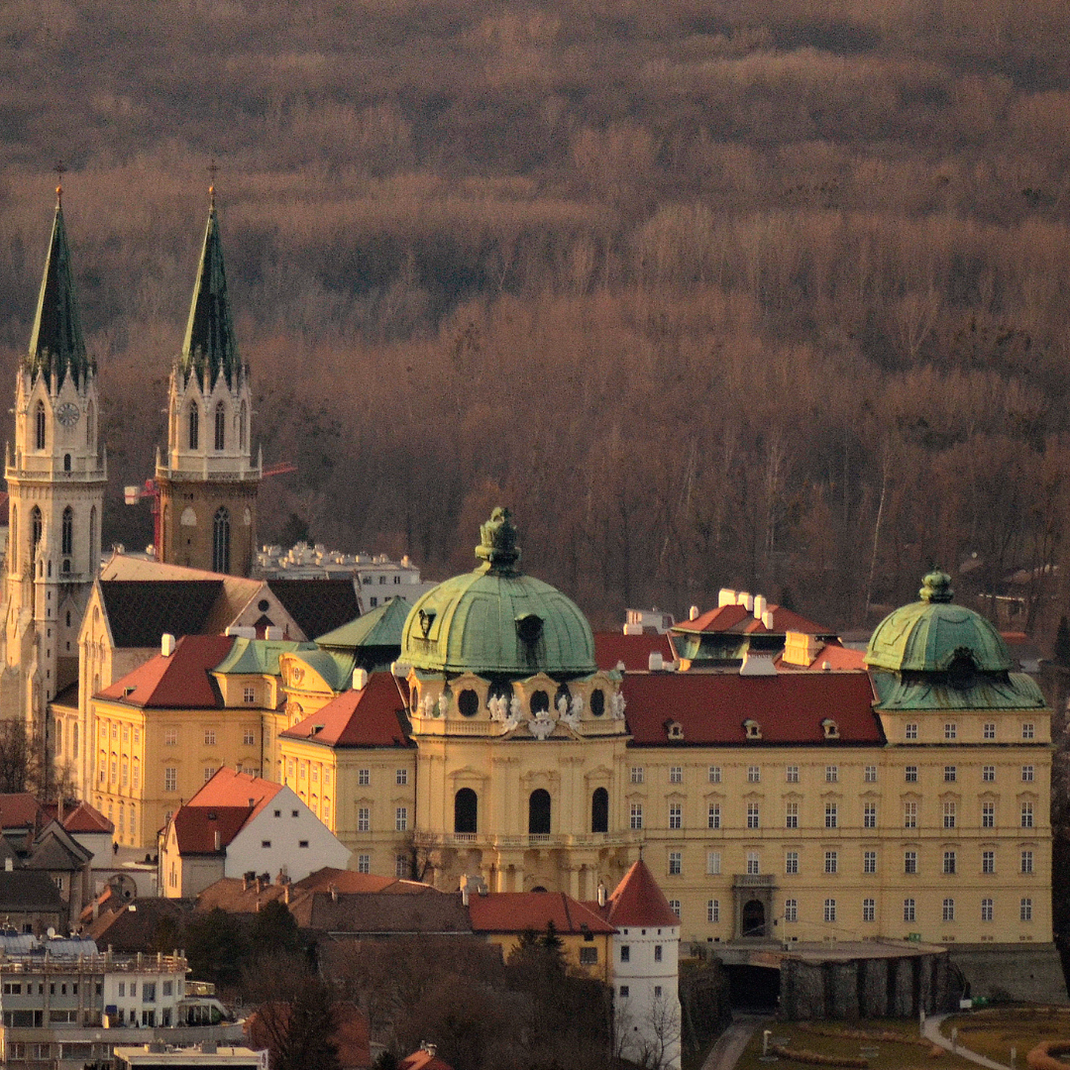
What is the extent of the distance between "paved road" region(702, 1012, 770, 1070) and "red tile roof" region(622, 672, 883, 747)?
10.6m

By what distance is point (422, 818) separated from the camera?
156375mm

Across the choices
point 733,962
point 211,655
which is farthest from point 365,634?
point 733,962

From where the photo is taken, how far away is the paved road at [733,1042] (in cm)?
14275

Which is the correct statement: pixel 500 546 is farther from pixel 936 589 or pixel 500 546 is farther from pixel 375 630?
pixel 936 589

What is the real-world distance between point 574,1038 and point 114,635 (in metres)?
49.7

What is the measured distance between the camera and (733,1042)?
146000 mm

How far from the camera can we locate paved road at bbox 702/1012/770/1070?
142750mm

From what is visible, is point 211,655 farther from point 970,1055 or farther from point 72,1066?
point 72,1066

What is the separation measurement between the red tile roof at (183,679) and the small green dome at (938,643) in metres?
21.4

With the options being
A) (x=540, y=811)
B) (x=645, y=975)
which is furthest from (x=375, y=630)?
(x=645, y=975)

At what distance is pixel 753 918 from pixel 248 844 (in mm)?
15406

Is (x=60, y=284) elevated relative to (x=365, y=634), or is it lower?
elevated

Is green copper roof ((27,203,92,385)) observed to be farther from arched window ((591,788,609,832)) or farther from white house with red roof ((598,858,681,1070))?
white house with red roof ((598,858,681,1070))

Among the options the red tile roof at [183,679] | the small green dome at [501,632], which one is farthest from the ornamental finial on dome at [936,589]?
the red tile roof at [183,679]
